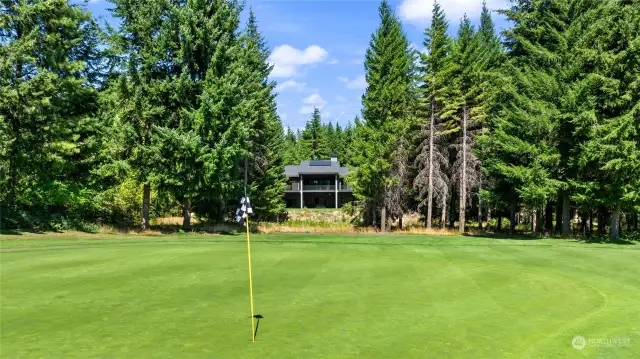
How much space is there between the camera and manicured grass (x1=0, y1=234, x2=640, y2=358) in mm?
7898

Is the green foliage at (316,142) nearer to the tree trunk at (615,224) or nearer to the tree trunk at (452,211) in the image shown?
the tree trunk at (452,211)

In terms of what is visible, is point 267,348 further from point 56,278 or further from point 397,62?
point 397,62

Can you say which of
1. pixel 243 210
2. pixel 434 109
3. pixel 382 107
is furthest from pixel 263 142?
pixel 243 210

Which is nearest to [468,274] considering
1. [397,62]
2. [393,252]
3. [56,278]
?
[393,252]

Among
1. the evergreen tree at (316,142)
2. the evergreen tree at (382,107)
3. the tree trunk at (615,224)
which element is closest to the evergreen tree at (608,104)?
the tree trunk at (615,224)

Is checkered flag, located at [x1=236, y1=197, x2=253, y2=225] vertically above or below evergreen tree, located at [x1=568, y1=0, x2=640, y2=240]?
below

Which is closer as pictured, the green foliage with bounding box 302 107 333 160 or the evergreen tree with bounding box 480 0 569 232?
the evergreen tree with bounding box 480 0 569 232

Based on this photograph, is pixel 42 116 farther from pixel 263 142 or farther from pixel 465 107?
pixel 465 107

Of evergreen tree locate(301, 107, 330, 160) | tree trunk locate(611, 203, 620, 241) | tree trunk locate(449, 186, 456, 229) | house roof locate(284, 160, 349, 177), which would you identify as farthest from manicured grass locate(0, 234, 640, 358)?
evergreen tree locate(301, 107, 330, 160)

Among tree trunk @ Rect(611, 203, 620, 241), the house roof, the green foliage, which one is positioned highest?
the green foliage

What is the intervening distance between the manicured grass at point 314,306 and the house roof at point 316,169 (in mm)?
50343

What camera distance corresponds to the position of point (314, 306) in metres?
10.4

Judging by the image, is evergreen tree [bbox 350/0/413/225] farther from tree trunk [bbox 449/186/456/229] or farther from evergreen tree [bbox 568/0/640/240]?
evergreen tree [bbox 568/0/640/240]

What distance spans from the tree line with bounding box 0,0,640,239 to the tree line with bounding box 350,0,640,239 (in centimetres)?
13
